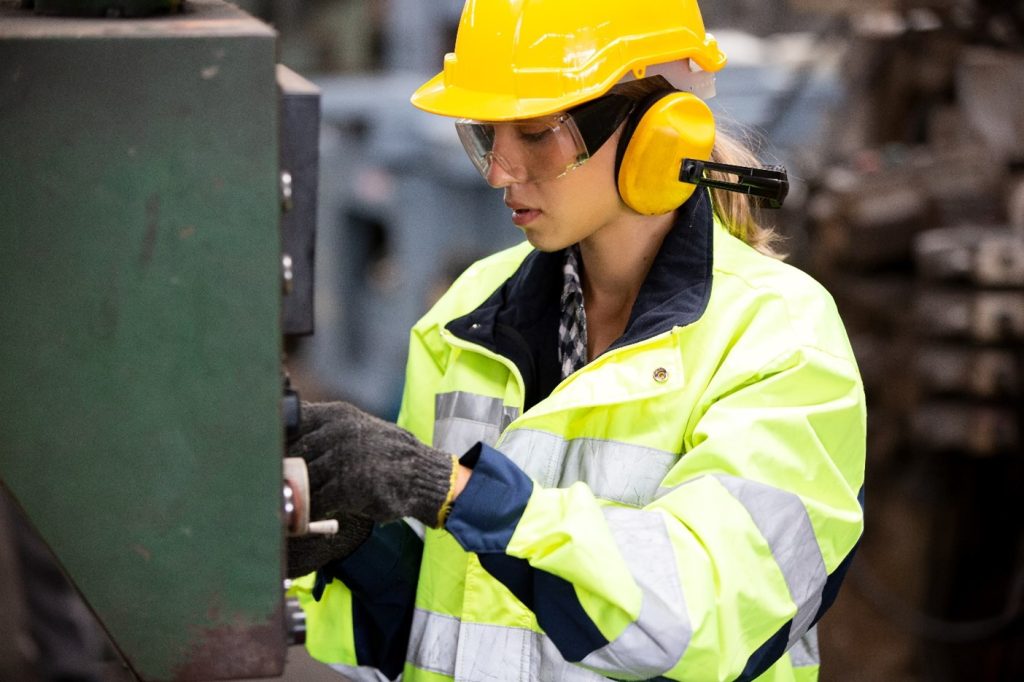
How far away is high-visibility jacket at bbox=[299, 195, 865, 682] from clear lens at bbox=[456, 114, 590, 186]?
23 cm

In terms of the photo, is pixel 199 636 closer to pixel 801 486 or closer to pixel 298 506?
pixel 298 506

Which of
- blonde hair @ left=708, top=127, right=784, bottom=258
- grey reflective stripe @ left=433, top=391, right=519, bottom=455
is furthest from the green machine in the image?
blonde hair @ left=708, top=127, right=784, bottom=258

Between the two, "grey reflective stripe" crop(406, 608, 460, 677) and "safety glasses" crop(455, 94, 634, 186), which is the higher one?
"safety glasses" crop(455, 94, 634, 186)

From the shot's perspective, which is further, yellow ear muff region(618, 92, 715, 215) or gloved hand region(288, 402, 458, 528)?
yellow ear muff region(618, 92, 715, 215)

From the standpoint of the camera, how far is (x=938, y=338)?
5.37 metres

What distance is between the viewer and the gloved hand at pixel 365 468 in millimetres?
1571

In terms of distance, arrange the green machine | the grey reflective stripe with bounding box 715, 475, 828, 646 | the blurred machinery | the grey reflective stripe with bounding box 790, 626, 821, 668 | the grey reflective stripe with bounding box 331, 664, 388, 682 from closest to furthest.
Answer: the green machine
the grey reflective stripe with bounding box 715, 475, 828, 646
the grey reflective stripe with bounding box 790, 626, 821, 668
the grey reflective stripe with bounding box 331, 664, 388, 682
the blurred machinery

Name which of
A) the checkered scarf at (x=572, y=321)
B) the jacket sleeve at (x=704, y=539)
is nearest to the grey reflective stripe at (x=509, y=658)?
the jacket sleeve at (x=704, y=539)

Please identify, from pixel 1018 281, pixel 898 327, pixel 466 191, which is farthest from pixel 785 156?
pixel 466 191

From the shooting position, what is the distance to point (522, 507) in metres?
1.62

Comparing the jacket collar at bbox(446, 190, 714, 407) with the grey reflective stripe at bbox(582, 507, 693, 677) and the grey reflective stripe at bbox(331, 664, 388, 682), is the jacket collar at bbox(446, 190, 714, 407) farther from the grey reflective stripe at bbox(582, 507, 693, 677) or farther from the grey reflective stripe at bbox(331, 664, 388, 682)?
the grey reflective stripe at bbox(331, 664, 388, 682)

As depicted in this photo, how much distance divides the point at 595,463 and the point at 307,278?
624 mm

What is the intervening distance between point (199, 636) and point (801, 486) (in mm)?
806

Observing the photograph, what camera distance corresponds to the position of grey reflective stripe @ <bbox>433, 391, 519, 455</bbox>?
207 cm
